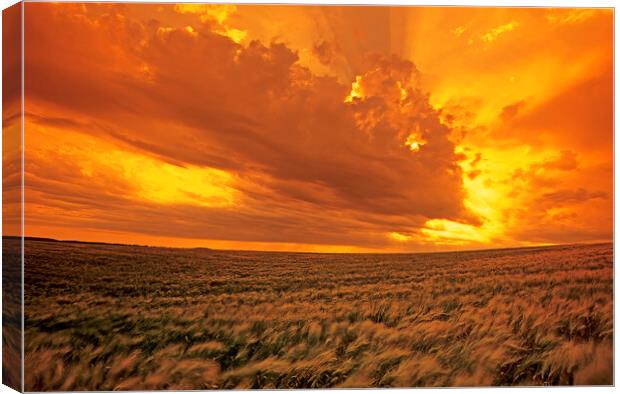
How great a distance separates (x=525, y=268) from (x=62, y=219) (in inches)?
169

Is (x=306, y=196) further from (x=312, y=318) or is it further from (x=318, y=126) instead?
(x=312, y=318)

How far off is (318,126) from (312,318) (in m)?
1.76

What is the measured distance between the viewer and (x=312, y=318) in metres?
6.85

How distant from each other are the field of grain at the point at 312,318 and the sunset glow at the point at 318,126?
0.22 metres

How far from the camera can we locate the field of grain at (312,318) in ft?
21.1

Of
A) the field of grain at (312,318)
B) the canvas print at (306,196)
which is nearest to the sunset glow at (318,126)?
the canvas print at (306,196)

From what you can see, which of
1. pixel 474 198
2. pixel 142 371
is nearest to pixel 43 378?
pixel 142 371

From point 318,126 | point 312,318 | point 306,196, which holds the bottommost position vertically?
point 312,318

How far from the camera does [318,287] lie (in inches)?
274

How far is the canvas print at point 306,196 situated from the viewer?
645 centimetres

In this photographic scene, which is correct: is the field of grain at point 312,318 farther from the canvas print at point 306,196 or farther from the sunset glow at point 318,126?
the sunset glow at point 318,126

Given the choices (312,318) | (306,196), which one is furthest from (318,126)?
(312,318)

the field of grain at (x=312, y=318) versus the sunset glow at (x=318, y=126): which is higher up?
the sunset glow at (x=318, y=126)

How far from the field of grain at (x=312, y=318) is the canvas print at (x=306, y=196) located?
0.06 ft
